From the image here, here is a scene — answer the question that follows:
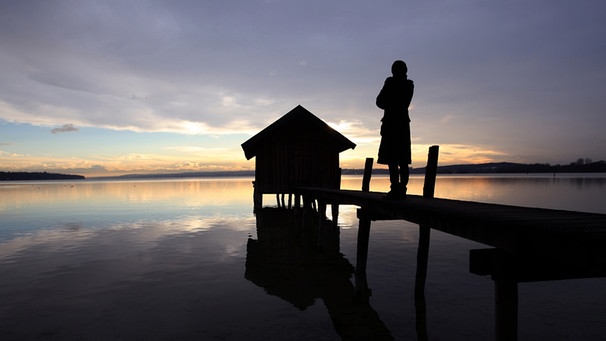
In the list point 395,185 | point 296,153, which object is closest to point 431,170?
point 395,185

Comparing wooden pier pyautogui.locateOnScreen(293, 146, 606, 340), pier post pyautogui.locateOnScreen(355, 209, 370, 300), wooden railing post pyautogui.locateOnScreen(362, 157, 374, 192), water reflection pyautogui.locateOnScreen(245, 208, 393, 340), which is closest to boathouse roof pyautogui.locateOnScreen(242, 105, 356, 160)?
water reflection pyautogui.locateOnScreen(245, 208, 393, 340)

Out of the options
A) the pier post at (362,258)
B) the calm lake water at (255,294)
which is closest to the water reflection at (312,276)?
the calm lake water at (255,294)

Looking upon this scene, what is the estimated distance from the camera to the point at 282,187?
1995 cm

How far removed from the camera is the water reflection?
24.5 feet

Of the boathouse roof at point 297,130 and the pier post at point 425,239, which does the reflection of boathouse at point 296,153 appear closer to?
the boathouse roof at point 297,130

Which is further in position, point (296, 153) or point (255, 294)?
point (296, 153)

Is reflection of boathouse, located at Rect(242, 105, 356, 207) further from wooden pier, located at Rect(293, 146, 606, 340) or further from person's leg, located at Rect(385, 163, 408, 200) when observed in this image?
wooden pier, located at Rect(293, 146, 606, 340)

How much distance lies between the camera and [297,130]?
20141mm

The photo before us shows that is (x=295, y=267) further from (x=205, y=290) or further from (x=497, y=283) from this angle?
(x=497, y=283)

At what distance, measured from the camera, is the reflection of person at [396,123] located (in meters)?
7.42

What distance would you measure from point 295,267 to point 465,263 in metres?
5.37

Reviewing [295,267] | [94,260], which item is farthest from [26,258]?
[295,267]

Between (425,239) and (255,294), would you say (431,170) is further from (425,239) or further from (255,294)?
(255,294)

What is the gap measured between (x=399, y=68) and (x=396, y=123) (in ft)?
3.50
